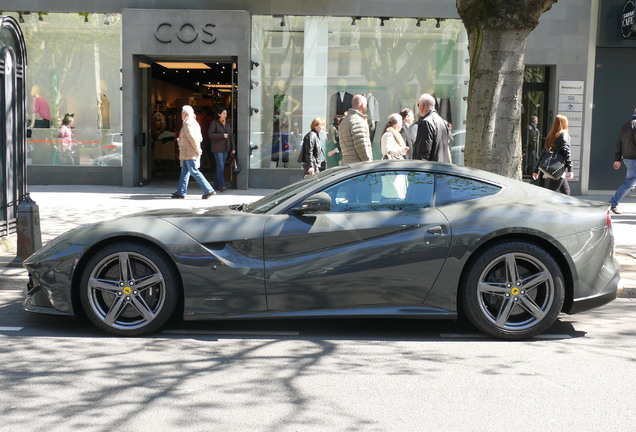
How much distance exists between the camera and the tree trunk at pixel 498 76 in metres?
8.34

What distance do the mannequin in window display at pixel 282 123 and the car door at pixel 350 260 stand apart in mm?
12512

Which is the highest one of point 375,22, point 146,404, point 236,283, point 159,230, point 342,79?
point 375,22

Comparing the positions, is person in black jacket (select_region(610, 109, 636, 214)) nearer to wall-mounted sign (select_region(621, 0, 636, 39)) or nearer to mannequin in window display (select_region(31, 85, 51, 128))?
wall-mounted sign (select_region(621, 0, 636, 39))

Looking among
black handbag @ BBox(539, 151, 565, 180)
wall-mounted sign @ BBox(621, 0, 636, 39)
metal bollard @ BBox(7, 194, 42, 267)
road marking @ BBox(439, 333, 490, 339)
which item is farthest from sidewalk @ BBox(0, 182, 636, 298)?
wall-mounted sign @ BBox(621, 0, 636, 39)

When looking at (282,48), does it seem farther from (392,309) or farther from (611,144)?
(392,309)

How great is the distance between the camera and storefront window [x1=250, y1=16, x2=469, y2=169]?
59.2ft

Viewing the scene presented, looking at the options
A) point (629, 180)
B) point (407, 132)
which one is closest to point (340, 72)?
point (407, 132)

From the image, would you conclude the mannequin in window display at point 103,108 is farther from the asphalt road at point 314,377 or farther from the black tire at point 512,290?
the black tire at point 512,290

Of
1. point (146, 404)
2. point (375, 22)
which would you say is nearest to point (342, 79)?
point (375, 22)

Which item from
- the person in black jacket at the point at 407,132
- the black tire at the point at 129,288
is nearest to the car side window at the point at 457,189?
the black tire at the point at 129,288

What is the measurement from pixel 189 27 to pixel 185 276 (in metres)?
12.7

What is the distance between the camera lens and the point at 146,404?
14.3ft

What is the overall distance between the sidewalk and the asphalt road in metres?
2.05

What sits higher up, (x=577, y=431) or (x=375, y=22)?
(x=375, y=22)
